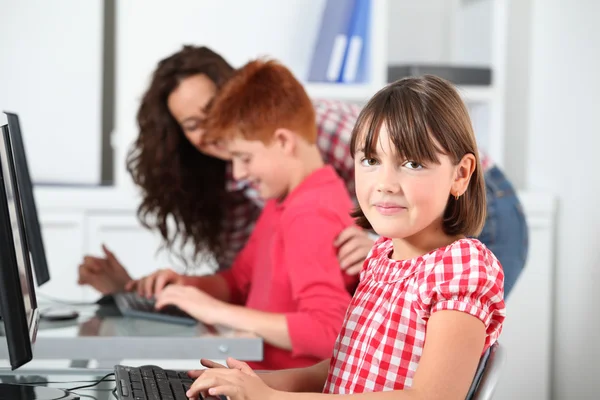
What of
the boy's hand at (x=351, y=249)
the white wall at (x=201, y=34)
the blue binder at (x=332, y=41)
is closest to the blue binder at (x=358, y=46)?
the blue binder at (x=332, y=41)

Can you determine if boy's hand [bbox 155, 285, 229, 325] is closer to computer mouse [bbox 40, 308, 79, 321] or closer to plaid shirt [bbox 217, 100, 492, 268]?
computer mouse [bbox 40, 308, 79, 321]

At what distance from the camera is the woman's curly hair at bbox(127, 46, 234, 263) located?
6.53 ft

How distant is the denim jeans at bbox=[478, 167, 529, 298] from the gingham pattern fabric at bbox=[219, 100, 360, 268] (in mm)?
342

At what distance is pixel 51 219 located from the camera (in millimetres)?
2680

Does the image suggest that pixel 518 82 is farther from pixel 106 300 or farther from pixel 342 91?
pixel 106 300

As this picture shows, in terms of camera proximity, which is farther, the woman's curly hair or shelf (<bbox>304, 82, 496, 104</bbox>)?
shelf (<bbox>304, 82, 496, 104</bbox>)

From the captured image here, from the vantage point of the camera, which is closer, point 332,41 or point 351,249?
point 351,249

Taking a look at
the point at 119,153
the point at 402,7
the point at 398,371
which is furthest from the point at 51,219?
the point at 398,371

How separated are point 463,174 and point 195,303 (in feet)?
2.34

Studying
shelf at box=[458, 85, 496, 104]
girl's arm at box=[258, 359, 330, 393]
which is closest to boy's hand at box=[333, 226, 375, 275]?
girl's arm at box=[258, 359, 330, 393]

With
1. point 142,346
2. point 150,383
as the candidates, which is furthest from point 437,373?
point 142,346

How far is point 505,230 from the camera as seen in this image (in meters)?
2.11

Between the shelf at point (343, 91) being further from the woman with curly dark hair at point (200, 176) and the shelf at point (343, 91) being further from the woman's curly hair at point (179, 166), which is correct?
the woman's curly hair at point (179, 166)

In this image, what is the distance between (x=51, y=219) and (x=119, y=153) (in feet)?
1.00
